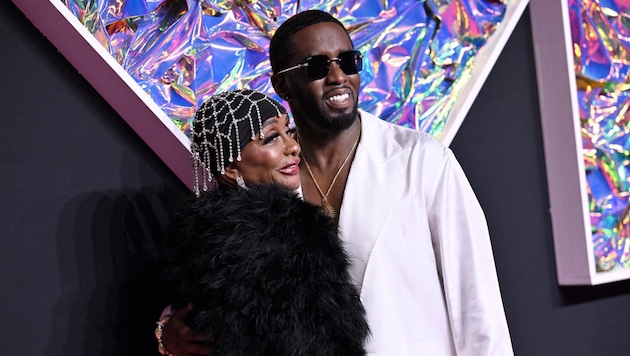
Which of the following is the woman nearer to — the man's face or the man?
the man

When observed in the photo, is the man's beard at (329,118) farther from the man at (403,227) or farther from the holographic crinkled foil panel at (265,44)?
the holographic crinkled foil panel at (265,44)

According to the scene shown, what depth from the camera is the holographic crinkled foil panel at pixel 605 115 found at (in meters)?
3.29

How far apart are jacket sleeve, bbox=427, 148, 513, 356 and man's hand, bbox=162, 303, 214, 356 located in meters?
0.65

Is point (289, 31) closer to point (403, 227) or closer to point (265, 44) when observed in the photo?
point (265, 44)

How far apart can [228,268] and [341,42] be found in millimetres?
748

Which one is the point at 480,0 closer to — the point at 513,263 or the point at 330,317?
the point at 513,263

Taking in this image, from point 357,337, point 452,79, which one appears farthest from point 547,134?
point 357,337

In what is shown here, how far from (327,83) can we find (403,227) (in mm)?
458

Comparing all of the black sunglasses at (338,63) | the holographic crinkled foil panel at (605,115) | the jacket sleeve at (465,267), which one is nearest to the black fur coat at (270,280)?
the jacket sleeve at (465,267)

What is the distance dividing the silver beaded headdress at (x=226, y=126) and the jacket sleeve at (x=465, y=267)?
0.50 m

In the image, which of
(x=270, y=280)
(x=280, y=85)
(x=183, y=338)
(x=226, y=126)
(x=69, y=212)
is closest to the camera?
(x=270, y=280)

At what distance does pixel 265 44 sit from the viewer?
2674mm

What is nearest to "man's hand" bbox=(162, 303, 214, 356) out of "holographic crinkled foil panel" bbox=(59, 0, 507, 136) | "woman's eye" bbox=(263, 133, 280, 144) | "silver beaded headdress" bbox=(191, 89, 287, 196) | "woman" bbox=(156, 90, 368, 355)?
"woman" bbox=(156, 90, 368, 355)

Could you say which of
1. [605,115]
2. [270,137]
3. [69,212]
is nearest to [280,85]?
[270,137]
